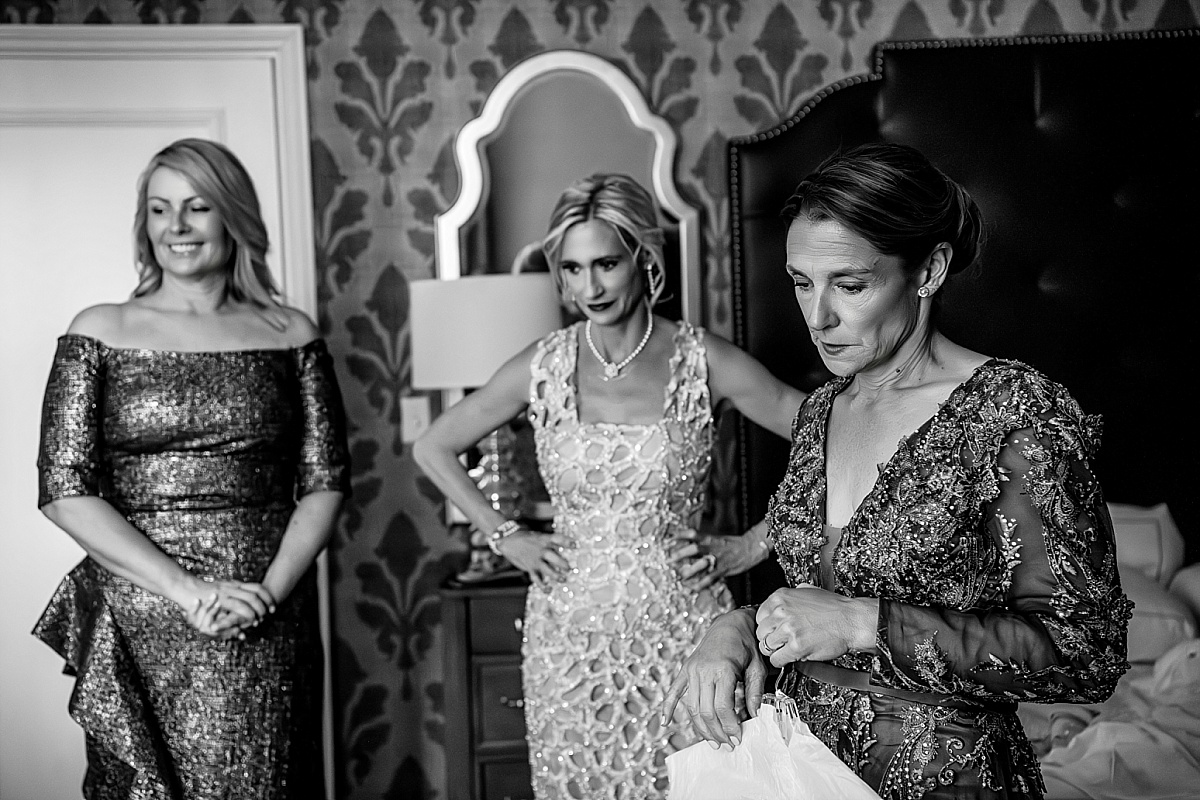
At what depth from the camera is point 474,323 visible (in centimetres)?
299

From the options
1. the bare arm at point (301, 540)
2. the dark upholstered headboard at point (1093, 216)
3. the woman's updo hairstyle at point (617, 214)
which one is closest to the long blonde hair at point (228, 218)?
the bare arm at point (301, 540)

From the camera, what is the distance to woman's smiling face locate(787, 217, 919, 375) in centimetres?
143

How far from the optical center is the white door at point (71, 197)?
3.36 metres

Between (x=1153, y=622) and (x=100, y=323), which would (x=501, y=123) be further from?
(x=1153, y=622)

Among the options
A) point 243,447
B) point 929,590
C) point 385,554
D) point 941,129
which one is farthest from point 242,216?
point 941,129

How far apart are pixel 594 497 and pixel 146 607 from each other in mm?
957

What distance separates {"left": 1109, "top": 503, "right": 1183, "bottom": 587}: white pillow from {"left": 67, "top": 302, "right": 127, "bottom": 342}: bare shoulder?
2.62 metres

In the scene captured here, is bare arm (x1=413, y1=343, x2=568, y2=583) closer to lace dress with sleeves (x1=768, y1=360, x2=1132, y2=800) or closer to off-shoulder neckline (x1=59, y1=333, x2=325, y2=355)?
off-shoulder neckline (x1=59, y1=333, x2=325, y2=355)

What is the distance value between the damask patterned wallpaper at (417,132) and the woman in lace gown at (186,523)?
1065 millimetres

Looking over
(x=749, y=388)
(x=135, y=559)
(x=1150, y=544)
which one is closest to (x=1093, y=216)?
(x=1150, y=544)

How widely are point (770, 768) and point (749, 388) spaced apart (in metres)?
1.20

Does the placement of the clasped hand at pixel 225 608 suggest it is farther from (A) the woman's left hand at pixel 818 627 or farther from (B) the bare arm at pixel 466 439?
(A) the woman's left hand at pixel 818 627

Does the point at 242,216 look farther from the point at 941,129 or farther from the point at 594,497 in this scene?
the point at 941,129

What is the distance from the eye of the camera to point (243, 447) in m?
2.32
